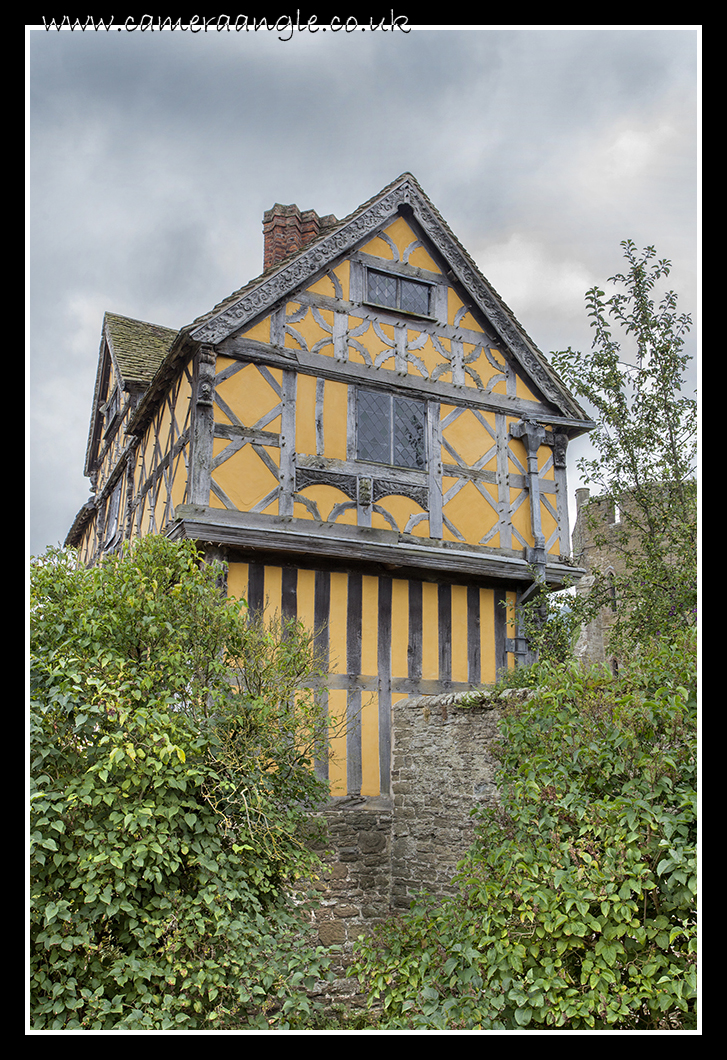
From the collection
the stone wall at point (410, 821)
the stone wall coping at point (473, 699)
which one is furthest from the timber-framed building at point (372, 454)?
the stone wall coping at point (473, 699)

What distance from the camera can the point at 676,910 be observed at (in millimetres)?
4312

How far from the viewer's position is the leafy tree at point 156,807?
4629mm

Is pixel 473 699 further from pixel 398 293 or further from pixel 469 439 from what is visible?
pixel 398 293

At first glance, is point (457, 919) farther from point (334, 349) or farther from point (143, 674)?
point (334, 349)

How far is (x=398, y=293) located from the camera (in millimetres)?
10781

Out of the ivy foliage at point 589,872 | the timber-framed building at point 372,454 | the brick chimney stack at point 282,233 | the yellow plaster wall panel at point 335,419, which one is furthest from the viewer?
the brick chimney stack at point 282,233

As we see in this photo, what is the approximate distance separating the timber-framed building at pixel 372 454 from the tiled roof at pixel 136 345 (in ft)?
8.82

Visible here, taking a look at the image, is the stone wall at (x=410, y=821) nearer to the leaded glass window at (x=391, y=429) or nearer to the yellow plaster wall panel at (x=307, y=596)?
the yellow plaster wall panel at (x=307, y=596)

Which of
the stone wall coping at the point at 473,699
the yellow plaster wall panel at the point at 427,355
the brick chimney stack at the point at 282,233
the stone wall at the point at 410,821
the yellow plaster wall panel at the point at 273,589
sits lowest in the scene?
the stone wall at the point at 410,821

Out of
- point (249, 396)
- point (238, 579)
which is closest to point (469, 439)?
point (249, 396)

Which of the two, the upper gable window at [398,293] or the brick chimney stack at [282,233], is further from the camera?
the brick chimney stack at [282,233]

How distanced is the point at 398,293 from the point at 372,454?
2303 millimetres

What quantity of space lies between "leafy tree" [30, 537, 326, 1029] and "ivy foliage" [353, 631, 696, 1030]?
116cm
